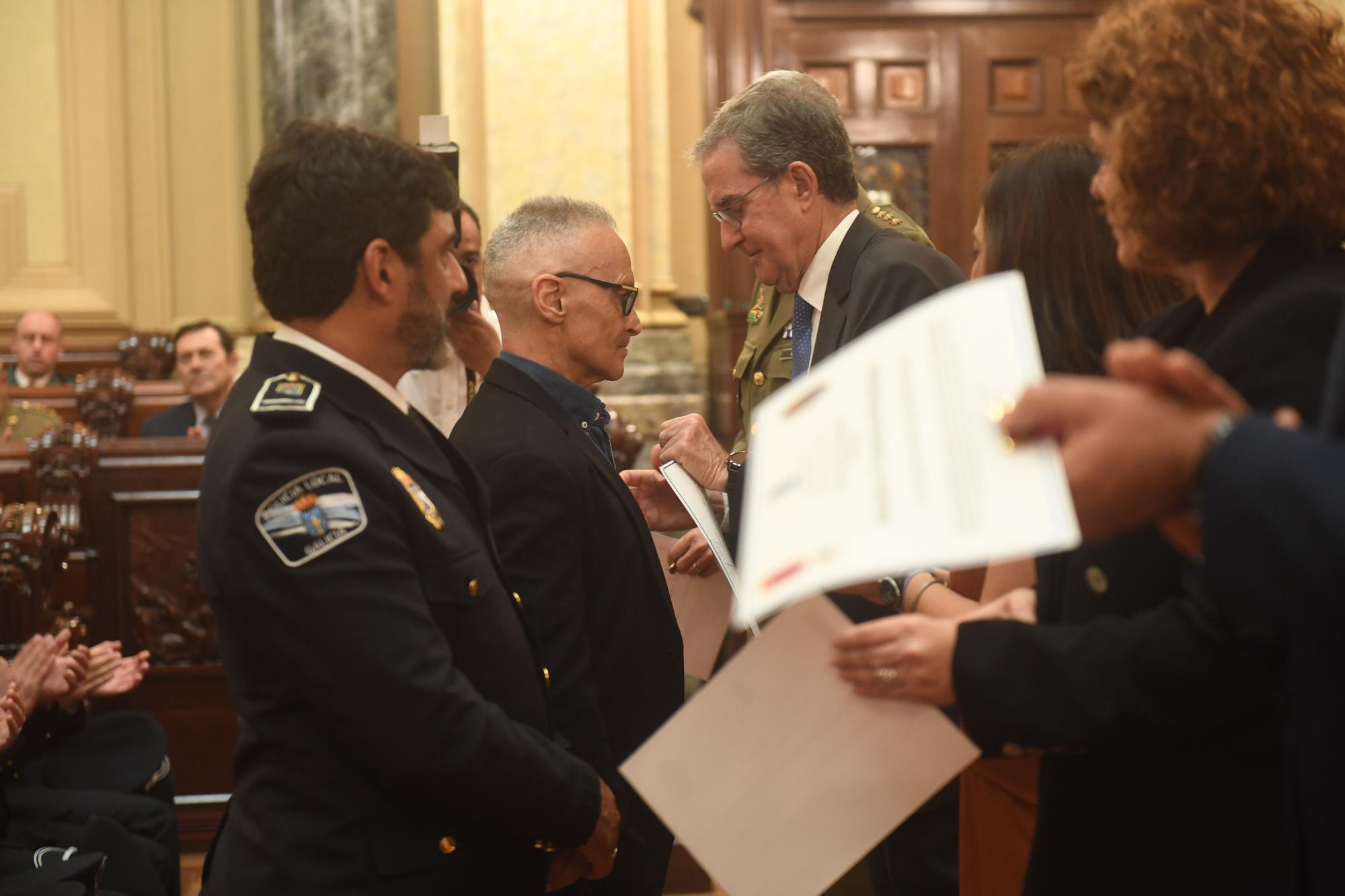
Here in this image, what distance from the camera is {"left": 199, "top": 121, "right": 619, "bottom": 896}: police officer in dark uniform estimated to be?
146cm

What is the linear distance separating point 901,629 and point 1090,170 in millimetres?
775

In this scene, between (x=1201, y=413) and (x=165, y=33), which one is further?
(x=165, y=33)

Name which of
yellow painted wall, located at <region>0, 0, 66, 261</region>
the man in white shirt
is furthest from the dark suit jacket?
yellow painted wall, located at <region>0, 0, 66, 261</region>

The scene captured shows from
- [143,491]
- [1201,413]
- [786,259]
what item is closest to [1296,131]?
[1201,413]

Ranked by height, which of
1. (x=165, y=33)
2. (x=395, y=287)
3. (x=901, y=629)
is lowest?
(x=901, y=629)

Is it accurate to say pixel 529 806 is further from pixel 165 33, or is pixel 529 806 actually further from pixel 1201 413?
pixel 165 33

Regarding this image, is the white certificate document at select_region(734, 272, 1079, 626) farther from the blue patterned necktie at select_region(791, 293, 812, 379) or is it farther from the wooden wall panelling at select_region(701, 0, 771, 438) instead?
the wooden wall panelling at select_region(701, 0, 771, 438)

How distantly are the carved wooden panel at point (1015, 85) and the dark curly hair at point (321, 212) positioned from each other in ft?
20.4

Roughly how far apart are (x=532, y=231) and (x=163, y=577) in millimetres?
2349

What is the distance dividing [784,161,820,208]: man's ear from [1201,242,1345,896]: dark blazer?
1.60m

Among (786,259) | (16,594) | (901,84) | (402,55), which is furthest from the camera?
(402,55)

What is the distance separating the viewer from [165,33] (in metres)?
7.80

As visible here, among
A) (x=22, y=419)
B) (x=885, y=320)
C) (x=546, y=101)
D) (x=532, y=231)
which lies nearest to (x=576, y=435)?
(x=532, y=231)

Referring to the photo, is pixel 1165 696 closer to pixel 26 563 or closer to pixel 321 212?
pixel 321 212
